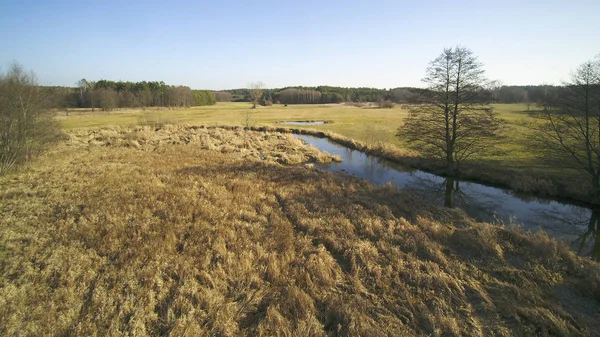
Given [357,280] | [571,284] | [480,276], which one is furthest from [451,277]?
[571,284]

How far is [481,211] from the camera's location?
51.2 feet

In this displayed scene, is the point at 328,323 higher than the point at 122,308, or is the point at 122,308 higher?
the point at 122,308

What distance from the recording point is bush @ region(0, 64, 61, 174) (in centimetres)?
1664

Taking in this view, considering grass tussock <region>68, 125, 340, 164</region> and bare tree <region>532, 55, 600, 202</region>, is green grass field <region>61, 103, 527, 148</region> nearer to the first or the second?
grass tussock <region>68, 125, 340, 164</region>

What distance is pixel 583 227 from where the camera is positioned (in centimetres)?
1362

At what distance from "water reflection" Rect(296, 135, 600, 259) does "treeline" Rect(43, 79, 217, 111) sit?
76.7 meters

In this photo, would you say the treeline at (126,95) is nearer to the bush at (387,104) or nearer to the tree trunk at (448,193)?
the bush at (387,104)

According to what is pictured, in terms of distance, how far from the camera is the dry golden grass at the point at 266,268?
5957 millimetres

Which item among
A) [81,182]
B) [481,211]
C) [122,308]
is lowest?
[481,211]

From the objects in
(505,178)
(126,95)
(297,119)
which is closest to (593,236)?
(505,178)

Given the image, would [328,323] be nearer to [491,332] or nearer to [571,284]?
[491,332]

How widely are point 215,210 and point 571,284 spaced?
12.2 metres

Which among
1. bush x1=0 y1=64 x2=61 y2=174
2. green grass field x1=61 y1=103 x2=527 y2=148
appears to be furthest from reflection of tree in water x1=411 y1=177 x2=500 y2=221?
bush x1=0 y1=64 x2=61 y2=174

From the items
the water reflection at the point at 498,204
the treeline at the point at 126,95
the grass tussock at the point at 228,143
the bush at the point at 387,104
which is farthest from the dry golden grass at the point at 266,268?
the bush at the point at 387,104
